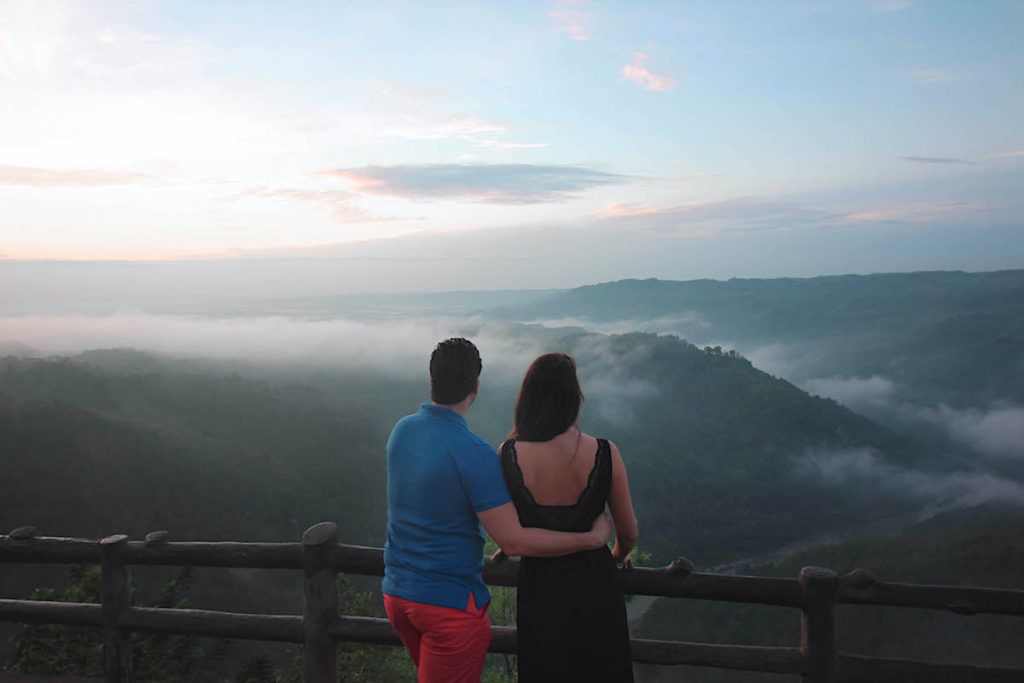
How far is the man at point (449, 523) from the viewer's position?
2.92m

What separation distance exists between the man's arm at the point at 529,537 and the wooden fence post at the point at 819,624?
5.57 feet

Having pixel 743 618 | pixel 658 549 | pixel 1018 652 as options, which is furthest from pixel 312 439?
pixel 1018 652

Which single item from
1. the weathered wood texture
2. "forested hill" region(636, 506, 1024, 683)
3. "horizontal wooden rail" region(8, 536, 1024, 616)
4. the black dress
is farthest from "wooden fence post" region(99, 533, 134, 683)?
"forested hill" region(636, 506, 1024, 683)

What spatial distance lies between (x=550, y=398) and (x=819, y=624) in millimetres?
2294

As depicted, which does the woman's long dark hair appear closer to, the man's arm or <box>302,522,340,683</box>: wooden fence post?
the man's arm

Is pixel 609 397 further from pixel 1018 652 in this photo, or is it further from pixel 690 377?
pixel 1018 652

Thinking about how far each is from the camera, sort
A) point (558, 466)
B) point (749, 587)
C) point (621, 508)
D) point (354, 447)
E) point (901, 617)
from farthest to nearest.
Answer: point (354, 447)
point (901, 617)
point (749, 587)
point (621, 508)
point (558, 466)

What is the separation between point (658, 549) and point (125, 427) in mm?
59249

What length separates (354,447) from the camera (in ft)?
317

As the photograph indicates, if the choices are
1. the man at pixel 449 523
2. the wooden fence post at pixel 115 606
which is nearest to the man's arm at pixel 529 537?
the man at pixel 449 523

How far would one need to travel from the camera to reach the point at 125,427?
78.2m

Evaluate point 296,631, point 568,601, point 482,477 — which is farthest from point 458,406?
point 296,631

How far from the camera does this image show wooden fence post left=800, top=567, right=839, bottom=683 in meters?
4.07

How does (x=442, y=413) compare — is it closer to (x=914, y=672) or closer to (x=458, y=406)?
(x=458, y=406)
